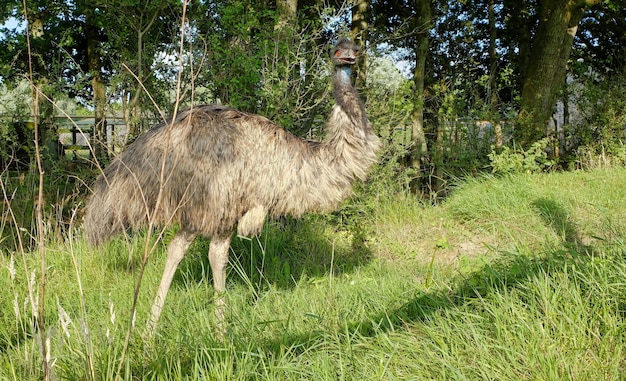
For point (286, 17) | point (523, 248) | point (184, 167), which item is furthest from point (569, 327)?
point (286, 17)

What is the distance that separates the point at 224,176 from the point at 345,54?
117cm

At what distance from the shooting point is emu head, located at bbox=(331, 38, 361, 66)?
3959 millimetres

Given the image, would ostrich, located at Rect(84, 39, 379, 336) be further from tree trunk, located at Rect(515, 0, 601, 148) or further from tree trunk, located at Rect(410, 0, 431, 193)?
tree trunk, located at Rect(515, 0, 601, 148)

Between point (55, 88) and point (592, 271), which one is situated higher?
point (55, 88)

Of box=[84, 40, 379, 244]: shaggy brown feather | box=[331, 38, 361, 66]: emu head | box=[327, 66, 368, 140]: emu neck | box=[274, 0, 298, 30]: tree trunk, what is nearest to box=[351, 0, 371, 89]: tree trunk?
box=[274, 0, 298, 30]: tree trunk

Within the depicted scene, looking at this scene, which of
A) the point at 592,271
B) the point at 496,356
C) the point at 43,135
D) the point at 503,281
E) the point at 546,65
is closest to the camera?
the point at 496,356

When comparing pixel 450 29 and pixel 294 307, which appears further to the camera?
pixel 450 29

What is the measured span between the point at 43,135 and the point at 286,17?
2.98m

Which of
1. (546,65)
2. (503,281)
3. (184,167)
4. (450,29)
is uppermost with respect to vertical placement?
(450,29)

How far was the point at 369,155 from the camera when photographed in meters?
3.90

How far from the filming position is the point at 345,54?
13.0 ft

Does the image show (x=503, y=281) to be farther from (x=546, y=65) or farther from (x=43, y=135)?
(x=546, y=65)

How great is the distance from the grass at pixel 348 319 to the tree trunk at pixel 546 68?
365 cm

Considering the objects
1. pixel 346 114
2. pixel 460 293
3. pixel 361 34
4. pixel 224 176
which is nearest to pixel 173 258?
pixel 224 176
